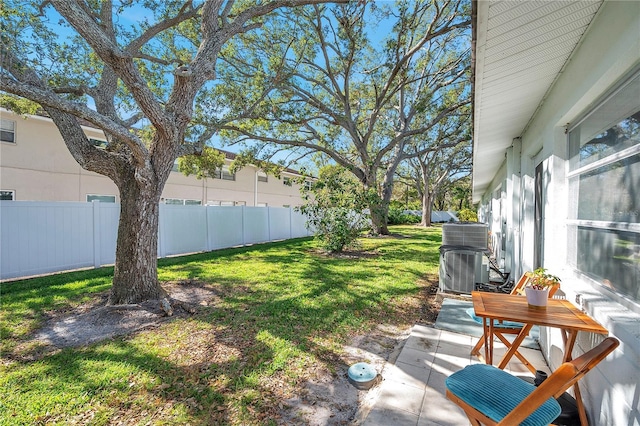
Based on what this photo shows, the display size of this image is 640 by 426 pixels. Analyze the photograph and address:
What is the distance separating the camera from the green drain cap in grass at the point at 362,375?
2777 millimetres

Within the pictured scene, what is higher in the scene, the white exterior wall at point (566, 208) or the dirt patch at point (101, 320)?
the white exterior wall at point (566, 208)

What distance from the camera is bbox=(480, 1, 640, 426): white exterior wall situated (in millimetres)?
1649

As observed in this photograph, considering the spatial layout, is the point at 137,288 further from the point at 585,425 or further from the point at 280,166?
the point at 280,166

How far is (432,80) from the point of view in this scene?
13.7 metres

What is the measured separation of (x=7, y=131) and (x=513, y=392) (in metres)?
14.6

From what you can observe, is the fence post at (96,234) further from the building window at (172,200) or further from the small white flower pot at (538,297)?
the small white flower pot at (538,297)

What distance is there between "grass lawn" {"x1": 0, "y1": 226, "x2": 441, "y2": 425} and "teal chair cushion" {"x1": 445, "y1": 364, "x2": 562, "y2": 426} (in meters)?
1.45

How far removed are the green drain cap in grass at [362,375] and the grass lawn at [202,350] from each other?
0.87ft

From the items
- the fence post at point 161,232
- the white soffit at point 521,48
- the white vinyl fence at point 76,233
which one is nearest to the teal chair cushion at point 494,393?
the white soffit at point 521,48

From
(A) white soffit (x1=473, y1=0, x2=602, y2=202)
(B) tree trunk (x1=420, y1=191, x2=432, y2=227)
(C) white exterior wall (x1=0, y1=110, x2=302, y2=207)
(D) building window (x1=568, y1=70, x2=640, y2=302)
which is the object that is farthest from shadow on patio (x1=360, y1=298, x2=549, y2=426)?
(B) tree trunk (x1=420, y1=191, x2=432, y2=227)

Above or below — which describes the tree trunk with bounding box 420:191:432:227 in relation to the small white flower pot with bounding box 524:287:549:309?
above

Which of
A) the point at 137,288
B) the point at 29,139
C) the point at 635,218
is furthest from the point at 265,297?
the point at 29,139

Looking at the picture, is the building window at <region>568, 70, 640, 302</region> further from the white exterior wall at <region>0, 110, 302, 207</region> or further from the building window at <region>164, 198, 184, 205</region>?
the building window at <region>164, 198, 184, 205</region>

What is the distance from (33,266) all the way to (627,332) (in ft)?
31.3
